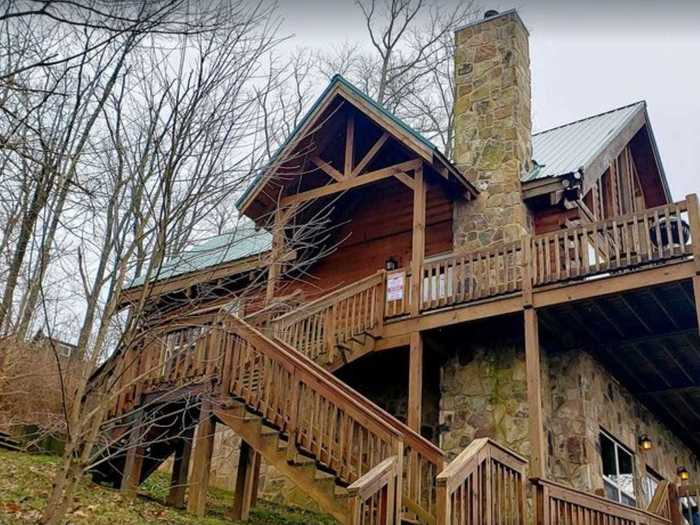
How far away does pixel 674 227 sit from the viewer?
36.5 ft

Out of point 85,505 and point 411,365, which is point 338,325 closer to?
point 411,365

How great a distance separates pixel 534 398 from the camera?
1092 centimetres

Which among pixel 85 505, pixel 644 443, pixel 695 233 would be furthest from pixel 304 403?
pixel 644 443

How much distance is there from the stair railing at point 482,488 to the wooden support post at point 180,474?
171 inches

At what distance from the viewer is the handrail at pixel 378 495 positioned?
7.17 metres

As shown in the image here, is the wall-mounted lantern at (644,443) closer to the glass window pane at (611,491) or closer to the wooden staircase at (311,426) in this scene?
the glass window pane at (611,491)

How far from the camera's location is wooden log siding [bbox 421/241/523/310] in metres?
11.8

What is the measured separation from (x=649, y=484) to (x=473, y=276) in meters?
5.95

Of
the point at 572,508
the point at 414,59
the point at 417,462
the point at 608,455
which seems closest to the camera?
the point at 572,508

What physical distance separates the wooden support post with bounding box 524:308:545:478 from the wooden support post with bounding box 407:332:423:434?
1709 millimetres

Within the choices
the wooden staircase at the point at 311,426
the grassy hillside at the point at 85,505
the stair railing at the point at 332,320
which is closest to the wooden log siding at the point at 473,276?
the stair railing at the point at 332,320

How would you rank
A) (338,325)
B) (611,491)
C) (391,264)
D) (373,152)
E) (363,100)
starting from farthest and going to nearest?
1. (391,264)
2. (363,100)
3. (373,152)
4. (611,491)
5. (338,325)

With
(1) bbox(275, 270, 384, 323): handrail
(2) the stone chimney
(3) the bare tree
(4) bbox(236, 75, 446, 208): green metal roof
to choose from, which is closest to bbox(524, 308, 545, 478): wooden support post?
(2) the stone chimney

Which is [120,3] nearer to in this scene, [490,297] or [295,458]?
[295,458]
